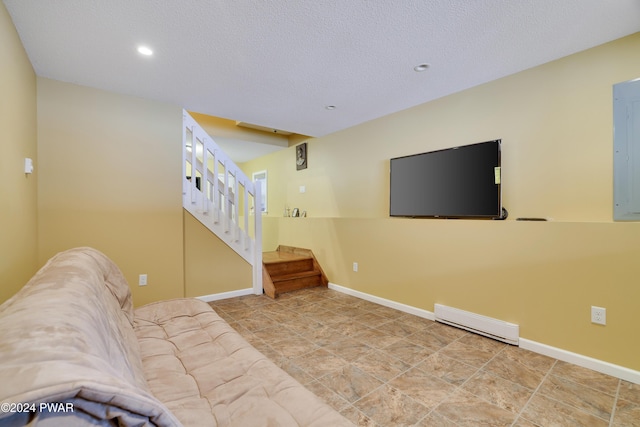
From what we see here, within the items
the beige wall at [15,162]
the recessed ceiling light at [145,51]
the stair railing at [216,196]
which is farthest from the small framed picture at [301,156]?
the beige wall at [15,162]

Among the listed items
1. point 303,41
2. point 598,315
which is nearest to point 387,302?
point 598,315

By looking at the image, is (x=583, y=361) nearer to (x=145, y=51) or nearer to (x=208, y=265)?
(x=208, y=265)

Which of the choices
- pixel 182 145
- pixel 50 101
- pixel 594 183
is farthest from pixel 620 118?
pixel 50 101

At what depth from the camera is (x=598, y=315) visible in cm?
204

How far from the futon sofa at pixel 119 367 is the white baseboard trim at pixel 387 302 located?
221 centimetres

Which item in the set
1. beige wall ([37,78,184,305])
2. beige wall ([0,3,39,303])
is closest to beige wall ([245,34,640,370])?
beige wall ([37,78,184,305])

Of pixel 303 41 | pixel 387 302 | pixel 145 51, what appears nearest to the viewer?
pixel 303 41

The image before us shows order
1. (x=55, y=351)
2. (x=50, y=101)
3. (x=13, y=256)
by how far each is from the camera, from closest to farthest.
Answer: (x=55, y=351)
(x=13, y=256)
(x=50, y=101)

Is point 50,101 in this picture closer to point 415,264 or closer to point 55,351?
point 55,351

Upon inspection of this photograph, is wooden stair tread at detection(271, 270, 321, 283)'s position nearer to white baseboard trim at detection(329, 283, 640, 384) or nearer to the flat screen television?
the flat screen television

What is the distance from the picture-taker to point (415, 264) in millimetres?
3203

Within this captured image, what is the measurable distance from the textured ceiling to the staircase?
7.77 feet

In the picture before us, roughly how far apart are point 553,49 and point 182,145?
3676 millimetres

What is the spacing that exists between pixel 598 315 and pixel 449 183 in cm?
154
